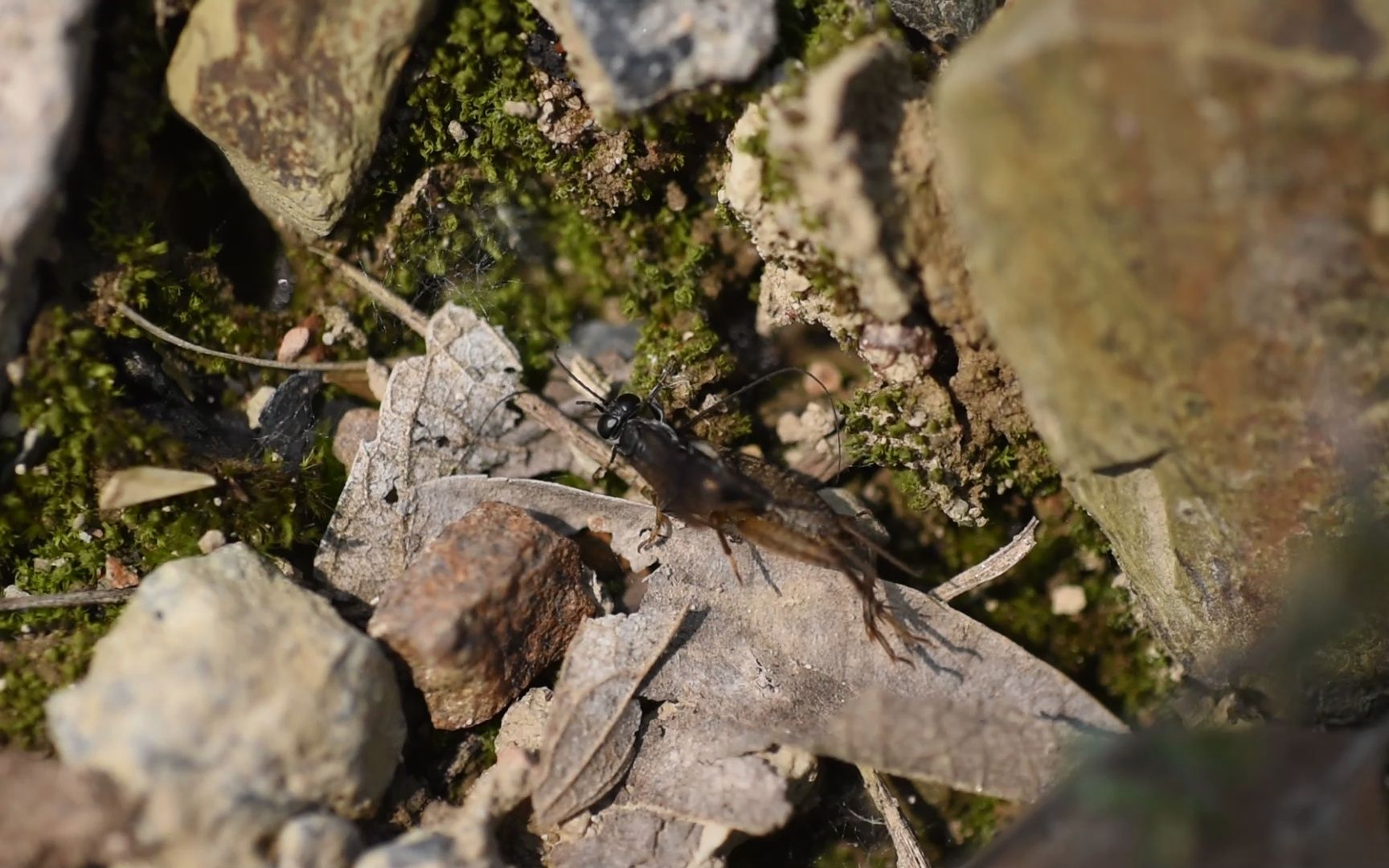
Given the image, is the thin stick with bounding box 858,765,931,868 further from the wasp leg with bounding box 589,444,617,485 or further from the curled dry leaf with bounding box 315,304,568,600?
the curled dry leaf with bounding box 315,304,568,600

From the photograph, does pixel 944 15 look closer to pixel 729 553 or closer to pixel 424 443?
pixel 729 553

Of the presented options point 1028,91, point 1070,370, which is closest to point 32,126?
point 1028,91

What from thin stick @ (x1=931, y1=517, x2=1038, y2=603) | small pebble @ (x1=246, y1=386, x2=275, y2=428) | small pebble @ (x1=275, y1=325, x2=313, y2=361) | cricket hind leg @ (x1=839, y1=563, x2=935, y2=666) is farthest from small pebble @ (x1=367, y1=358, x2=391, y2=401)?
thin stick @ (x1=931, y1=517, x2=1038, y2=603)

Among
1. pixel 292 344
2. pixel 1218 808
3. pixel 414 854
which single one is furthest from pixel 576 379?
pixel 1218 808

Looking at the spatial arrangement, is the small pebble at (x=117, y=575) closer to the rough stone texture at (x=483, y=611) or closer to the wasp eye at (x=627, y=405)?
the rough stone texture at (x=483, y=611)

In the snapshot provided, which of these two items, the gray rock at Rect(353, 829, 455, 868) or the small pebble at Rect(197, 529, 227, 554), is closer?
the gray rock at Rect(353, 829, 455, 868)

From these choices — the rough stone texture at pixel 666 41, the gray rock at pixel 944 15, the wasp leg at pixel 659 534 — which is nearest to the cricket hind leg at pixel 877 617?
the wasp leg at pixel 659 534
